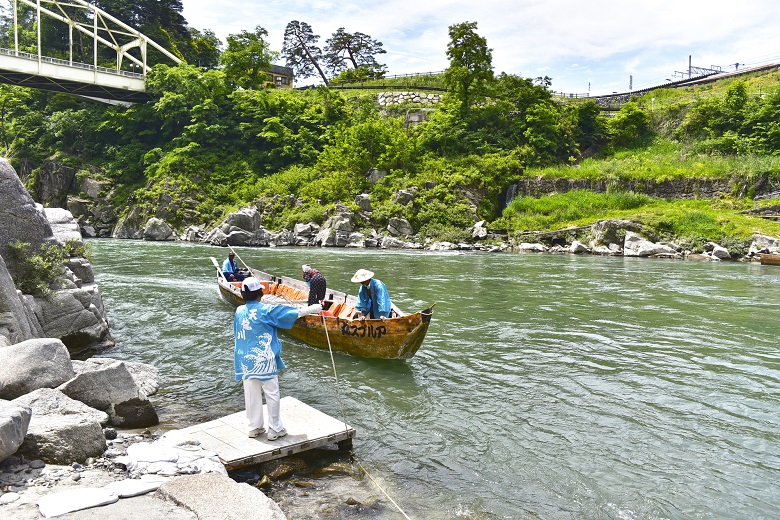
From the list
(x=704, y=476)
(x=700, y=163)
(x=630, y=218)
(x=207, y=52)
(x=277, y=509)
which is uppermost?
(x=207, y=52)

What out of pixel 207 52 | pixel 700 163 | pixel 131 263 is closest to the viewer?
pixel 131 263

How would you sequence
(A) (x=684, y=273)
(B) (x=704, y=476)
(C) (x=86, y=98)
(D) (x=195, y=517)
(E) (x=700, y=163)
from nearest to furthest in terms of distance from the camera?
(D) (x=195, y=517)
(B) (x=704, y=476)
(A) (x=684, y=273)
(E) (x=700, y=163)
(C) (x=86, y=98)

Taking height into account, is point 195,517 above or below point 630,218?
below

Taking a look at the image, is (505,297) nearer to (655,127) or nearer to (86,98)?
(655,127)

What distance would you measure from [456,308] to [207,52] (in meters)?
64.0

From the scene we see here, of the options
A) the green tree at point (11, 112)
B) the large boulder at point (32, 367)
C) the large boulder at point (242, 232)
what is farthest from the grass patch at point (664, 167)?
the green tree at point (11, 112)

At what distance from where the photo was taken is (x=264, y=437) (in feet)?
21.8

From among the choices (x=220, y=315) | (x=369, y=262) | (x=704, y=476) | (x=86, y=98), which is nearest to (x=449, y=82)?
(x=369, y=262)

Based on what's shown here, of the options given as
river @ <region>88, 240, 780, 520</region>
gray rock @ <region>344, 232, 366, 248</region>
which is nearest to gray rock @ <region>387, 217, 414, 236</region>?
gray rock @ <region>344, 232, 366, 248</region>

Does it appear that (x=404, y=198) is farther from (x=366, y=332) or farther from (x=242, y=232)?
(x=366, y=332)

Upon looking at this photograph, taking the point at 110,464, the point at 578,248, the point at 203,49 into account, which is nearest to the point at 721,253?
the point at 578,248

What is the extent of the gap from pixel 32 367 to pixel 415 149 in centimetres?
4385

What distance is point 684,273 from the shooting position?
2453 cm

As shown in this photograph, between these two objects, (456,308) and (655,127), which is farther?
(655,127)
